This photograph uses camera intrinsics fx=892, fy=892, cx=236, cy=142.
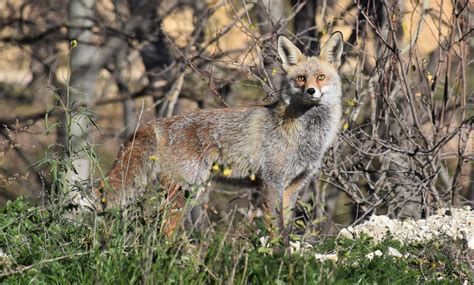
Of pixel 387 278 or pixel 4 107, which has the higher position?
pixel 387 278

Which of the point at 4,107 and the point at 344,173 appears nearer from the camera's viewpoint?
the point at 344,173

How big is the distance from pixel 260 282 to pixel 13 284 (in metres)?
1.65

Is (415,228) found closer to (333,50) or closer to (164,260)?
(333,50)

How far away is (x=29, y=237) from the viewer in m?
6.89

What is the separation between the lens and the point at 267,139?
334 inches

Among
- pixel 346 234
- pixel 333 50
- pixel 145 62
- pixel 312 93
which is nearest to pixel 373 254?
pixel 346 234

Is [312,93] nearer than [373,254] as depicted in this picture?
No

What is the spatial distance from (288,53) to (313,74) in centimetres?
50

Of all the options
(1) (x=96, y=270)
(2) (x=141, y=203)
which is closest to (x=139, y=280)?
(1) (x=96, y=270)

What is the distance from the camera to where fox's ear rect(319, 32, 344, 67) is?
854cm

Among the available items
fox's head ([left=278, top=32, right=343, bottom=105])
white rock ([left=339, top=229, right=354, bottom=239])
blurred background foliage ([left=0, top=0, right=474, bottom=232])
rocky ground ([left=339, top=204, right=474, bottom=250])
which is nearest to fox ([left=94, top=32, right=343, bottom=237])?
fox's head ([left=278, top=32, right=343, bottom=105])

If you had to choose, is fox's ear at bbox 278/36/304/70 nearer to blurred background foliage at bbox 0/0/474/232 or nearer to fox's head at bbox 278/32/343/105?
fox's head at bbox 278/32/343/105

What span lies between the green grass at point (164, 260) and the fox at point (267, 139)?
157 cm

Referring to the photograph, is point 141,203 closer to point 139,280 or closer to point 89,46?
point 139,280
